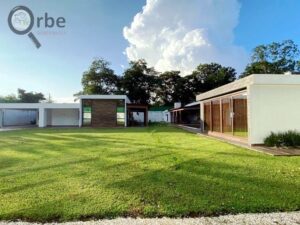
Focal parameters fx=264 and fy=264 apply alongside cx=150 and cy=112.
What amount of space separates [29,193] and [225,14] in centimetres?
1537

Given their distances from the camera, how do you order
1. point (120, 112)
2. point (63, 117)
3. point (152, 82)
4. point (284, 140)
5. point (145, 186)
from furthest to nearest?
1. point (152, 82)
2. point (63, 117)
3. point (120, 112)
4. point (284, 140)
5. point (145, 186)

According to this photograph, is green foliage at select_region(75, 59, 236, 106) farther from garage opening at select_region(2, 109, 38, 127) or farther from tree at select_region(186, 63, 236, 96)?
garage opening at select_region(2, 109, 38, 127)

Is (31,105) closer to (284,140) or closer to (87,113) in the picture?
(87,113)

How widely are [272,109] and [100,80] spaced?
3618 cm

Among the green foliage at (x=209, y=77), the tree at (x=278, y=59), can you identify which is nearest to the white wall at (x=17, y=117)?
the green foliage at (x=209, y=77)

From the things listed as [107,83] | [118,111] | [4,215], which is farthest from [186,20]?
[107,83]

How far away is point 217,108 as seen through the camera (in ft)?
48.6

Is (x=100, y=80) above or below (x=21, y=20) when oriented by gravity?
above

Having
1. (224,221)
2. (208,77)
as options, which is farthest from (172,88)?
(224,221)

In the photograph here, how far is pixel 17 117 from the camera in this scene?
33312 mm

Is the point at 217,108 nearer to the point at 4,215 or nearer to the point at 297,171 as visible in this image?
the point at 297,171

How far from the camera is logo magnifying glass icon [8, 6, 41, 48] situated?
45.3 feet

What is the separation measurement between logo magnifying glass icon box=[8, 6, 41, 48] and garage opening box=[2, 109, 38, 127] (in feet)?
58.1

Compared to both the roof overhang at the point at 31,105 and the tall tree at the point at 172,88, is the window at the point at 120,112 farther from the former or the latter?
the tall tree at the point at 172,88
